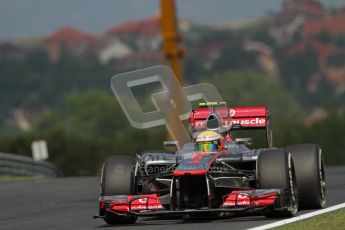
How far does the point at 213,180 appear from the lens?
15398mm

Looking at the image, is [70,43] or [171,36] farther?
[70,43]

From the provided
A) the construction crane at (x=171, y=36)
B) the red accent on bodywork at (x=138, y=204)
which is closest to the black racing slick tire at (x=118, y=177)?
the red accent on bodywork at (x=138, y=204)

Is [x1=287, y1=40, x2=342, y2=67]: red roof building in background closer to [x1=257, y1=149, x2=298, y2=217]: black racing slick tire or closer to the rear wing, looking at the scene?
the rear wing

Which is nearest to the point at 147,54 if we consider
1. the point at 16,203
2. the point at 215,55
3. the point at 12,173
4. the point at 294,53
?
the point at 215,55

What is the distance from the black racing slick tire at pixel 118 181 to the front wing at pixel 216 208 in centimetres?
25

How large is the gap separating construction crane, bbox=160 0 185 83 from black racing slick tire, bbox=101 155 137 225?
22.8 metres

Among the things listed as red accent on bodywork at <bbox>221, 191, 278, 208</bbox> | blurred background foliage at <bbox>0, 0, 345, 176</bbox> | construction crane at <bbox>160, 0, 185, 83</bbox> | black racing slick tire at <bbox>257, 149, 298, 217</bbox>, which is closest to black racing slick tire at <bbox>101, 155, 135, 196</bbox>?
red accent on bodywork at <bbox>221, 191, 278, 208</bbox>

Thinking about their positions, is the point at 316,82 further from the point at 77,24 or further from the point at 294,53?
the point at 77,24

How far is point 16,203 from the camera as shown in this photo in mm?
21422

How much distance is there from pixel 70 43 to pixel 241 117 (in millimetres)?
163847

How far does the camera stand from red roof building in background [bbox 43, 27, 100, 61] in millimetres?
178475

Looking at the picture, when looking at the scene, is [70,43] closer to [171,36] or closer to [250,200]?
[171,36]

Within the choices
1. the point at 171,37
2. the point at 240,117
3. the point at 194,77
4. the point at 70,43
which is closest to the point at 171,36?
the point at 171,37

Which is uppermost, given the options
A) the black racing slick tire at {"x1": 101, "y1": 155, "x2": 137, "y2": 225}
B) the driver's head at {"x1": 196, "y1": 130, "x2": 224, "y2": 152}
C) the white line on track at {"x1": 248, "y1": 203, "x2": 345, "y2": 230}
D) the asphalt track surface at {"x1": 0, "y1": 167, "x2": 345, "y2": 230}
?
the driver's head at {"x1": 196, "y1": 130, "x2": 224, "y2": 152}
